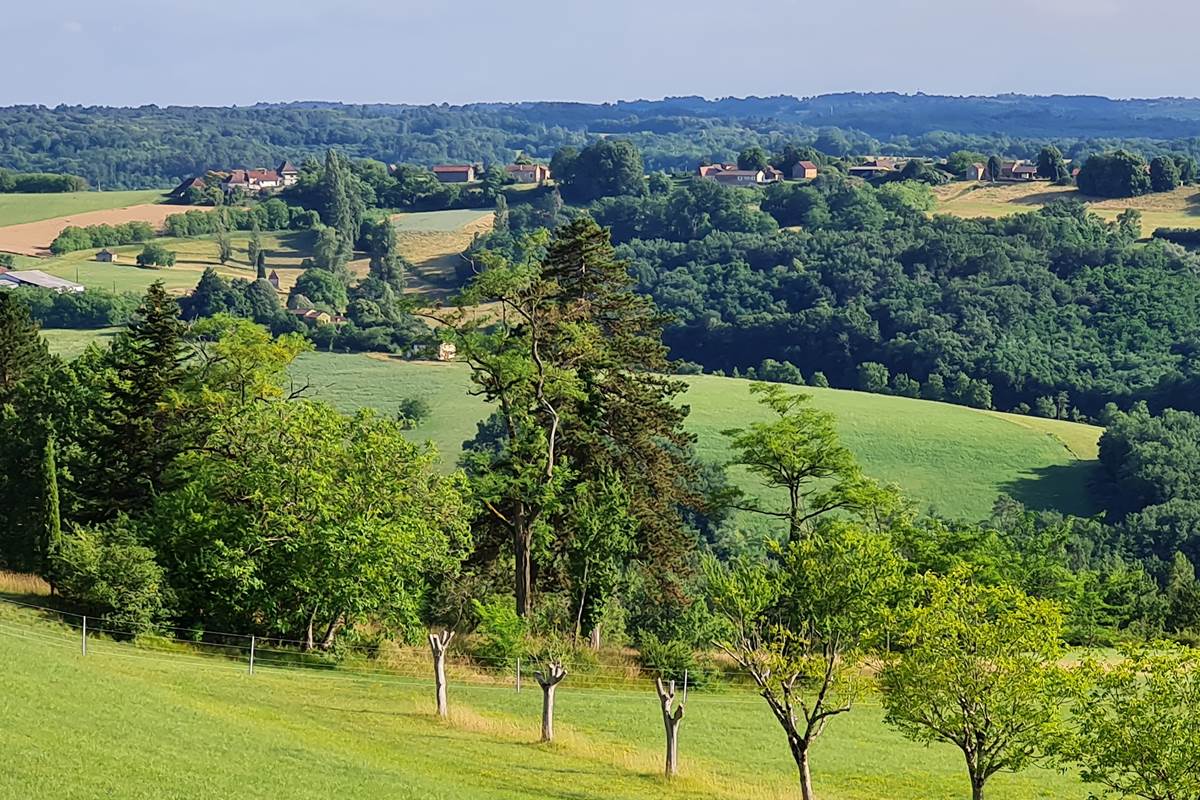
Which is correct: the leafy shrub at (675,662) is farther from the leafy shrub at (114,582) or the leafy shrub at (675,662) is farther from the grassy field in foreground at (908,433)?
the grassy field in foreground at (908,433)

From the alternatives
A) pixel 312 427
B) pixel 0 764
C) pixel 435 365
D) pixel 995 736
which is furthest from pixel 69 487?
pixel 435 365

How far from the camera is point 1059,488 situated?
103375 millimetres

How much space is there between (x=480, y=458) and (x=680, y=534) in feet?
25.1

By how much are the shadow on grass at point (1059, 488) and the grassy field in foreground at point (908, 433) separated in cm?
9

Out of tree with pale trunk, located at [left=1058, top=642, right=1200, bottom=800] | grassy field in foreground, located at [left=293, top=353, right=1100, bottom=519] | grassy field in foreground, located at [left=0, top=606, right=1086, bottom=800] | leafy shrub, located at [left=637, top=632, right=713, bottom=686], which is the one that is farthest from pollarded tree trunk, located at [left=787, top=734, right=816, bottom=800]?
grassy field in foreground, located at [left=293, top=353, right=1100, bottom=519]

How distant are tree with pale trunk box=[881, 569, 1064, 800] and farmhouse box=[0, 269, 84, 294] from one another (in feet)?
447

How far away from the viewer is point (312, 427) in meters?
42.1

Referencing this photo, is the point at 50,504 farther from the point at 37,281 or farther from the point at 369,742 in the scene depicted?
the point at 37,281

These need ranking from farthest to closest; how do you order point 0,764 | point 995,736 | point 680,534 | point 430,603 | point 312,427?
point 680,534
point 430,603
point 312,427
point 995,736
point 0,764

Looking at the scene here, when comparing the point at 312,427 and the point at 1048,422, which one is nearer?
the point at 312,427

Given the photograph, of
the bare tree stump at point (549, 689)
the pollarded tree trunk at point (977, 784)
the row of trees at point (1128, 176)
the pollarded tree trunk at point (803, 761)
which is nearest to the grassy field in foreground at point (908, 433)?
the bare tree stump at point (549, 689)

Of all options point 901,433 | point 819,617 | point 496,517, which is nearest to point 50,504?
point 496,517

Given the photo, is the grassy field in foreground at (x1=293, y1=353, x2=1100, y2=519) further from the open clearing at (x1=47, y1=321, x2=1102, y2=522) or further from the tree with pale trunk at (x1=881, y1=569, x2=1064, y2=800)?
the tree with pale trunk at (x1=881, y1=569, x2=1064, y2=800)

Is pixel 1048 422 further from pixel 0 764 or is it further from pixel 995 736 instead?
pixel 0 764
